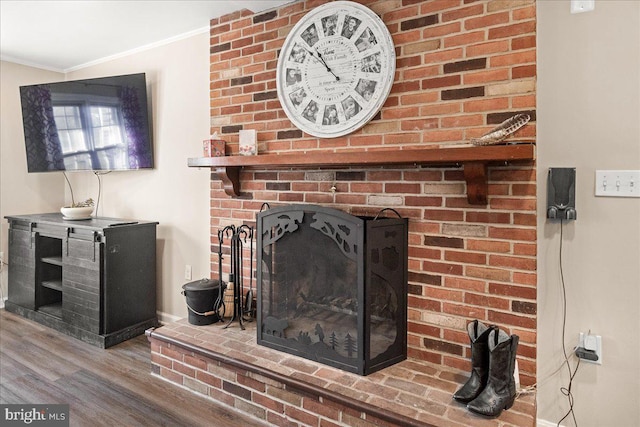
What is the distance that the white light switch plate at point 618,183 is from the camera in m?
1.53

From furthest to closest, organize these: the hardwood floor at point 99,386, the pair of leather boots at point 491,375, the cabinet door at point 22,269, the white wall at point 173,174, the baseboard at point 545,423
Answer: the cabinet door at point 22,269
the white wall at point 173,174
the hardwood floor at point 99,386
the baseboard at point 545,423
the pair of leather boots at point 491,375

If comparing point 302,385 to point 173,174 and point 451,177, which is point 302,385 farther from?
point 173,174

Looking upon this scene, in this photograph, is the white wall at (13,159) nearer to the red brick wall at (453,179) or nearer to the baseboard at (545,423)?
the red brick wall at (453,179)

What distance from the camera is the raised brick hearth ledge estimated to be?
150 cm

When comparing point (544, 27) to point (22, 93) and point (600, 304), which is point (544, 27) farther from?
point (22, 93)

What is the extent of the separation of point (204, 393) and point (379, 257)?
3.92 feet

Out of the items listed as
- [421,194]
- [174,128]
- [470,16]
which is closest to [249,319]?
[421,194]

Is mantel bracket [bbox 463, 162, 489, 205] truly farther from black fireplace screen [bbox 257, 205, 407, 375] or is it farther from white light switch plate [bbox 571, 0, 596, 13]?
white light switch plate [bbox 571, 0, 596, 13]

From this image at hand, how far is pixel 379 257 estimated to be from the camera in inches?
70.9

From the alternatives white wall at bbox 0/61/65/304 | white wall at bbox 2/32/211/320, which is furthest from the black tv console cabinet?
white wall at bbox 0/61/65/304

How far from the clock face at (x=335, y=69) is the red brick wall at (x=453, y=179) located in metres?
0.06

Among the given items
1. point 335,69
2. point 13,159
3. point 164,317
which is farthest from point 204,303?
point 13,159

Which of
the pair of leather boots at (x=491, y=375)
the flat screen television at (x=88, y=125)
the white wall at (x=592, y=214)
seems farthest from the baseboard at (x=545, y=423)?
the flat screen television at (x=88, y=125)

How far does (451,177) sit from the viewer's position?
1808 mm
